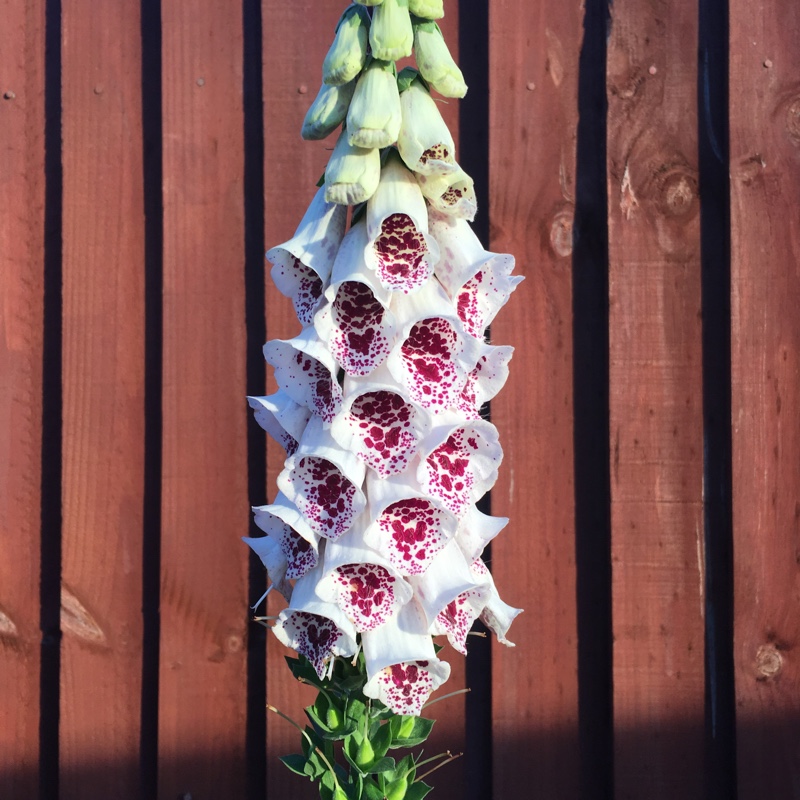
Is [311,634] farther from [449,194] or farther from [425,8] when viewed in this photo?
[425,8]

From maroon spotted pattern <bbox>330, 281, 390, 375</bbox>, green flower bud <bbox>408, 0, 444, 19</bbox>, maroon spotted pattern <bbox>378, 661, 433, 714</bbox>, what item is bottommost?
maroon spotted pattern <bbox>378, 661, 433, 714</bbox>

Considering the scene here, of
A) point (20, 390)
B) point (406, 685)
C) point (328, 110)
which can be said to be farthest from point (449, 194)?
point (20, 390)

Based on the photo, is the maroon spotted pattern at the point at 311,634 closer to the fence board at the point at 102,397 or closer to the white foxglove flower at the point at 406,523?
the white foxglove flower at the point at 406,523

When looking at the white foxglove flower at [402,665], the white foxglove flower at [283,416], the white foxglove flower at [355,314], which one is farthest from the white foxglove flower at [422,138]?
the white foxglove flower at [402,665]

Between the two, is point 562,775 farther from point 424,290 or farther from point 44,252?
point 44,252

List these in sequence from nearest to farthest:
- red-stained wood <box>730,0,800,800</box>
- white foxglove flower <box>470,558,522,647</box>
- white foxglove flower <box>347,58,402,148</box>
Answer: white foxglove flower <box>347,58,402,148</box> → white foxglove flower <box>470,558,522,647</box> → red-stained wood <box>730,0,800,800</box>

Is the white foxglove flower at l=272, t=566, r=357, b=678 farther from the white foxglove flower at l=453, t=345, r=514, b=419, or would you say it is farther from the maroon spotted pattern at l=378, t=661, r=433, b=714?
the white foxglove flower at l=453, t=345, r=514, b=419

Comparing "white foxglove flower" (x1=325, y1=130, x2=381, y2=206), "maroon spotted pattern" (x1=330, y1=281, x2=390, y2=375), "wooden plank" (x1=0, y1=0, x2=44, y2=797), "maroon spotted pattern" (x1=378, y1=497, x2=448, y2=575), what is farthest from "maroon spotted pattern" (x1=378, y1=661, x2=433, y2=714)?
"wooden plank" (x1=0, y1=0, x2=44, y2=797)
